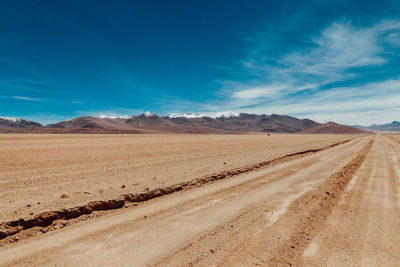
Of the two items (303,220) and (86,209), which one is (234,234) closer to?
(303,220)

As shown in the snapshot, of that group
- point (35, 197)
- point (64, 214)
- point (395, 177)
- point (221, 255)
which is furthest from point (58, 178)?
point (395, 177)

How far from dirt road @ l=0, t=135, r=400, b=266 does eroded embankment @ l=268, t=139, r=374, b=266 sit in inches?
0.7

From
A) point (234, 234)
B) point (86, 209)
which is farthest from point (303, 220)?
point (86, 209)

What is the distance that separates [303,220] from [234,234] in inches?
73.3

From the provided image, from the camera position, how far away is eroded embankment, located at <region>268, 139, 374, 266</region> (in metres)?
3.88

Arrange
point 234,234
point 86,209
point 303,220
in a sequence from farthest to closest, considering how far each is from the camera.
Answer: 1. point 86,209
2. point 303,220
3. point 234,234

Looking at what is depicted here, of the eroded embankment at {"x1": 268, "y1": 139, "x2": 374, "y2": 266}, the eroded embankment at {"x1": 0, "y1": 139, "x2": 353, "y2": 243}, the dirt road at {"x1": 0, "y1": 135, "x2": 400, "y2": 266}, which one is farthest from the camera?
the eroded embankment at {"x1": 0, "y1": 139, "x2": 353, "y2": 243}

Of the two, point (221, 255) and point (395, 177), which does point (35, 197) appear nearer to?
point (221, 255)

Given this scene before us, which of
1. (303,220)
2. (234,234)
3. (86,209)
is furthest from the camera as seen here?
(86,209)

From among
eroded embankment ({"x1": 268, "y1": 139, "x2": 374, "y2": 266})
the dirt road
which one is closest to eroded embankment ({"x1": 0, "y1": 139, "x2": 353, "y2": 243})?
the dirt road

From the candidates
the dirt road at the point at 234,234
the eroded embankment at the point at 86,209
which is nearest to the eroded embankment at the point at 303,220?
the dirt road at the point at 234,234

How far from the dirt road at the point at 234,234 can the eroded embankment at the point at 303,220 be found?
2cm

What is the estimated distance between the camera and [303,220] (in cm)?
527

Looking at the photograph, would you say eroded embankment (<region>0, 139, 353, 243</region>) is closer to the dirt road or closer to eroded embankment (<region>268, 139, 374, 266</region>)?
the dirt road
